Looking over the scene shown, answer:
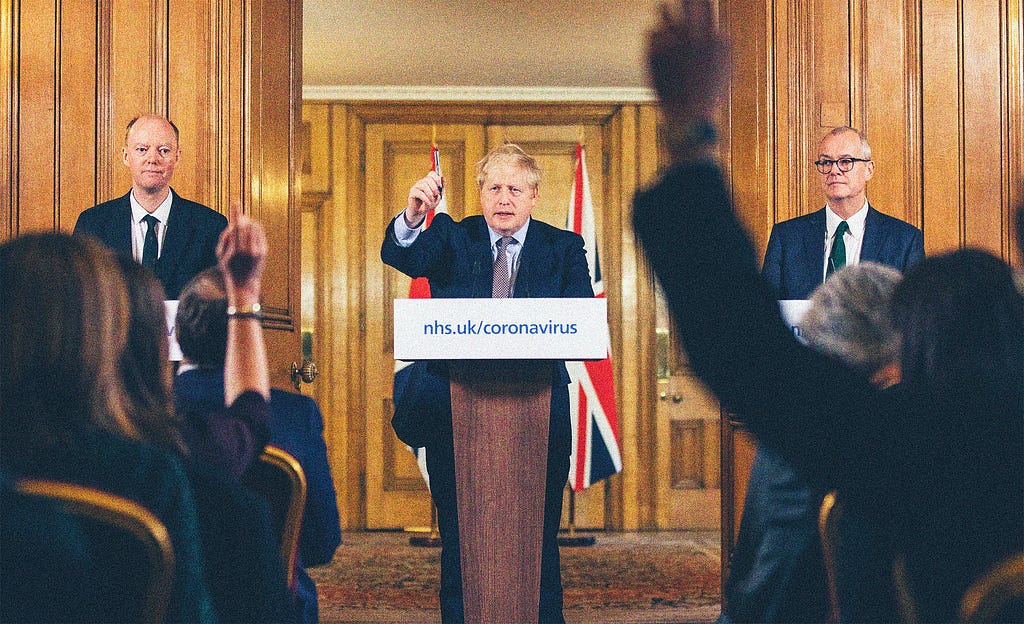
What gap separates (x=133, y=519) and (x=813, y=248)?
263 cm

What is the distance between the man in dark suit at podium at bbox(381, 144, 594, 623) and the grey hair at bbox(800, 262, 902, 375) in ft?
4.67

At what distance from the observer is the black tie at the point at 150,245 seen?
Answer: 305cm

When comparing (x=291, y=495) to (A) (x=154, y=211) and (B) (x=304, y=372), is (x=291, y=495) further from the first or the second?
(B) (x=304, y=372)

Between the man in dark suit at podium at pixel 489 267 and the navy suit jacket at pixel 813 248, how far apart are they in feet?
2.53

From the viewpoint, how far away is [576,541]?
19.6ft

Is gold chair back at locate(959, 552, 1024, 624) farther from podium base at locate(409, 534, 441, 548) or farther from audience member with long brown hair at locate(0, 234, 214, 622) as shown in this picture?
podium base at locate(409, 534, 441, 548)

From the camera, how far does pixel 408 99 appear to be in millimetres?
6590

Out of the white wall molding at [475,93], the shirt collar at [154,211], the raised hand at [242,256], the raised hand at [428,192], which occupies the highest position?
the white wall molding at [475,93]

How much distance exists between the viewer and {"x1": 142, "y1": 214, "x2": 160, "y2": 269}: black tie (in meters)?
3.05

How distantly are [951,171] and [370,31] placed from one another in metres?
3.17

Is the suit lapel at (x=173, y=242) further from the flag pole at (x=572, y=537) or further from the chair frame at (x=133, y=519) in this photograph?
the flag pole at (x=572, y=537)

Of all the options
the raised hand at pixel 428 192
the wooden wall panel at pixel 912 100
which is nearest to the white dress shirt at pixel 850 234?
the wooden wall panel at pixel 912 100

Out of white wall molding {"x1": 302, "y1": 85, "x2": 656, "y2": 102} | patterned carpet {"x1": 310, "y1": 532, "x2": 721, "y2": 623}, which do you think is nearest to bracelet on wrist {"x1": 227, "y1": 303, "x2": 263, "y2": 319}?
patterned carpet {"x1": 310, "y1": 532, "x2": 721, "y2": 623}

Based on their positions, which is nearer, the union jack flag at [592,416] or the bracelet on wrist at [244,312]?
the bracelet on wrist at [244,312]
